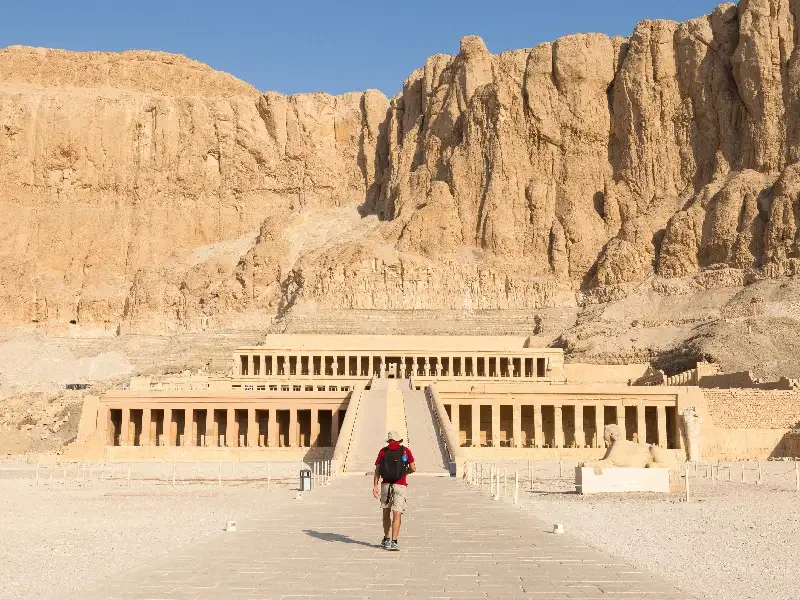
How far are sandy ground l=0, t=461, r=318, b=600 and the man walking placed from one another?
3447 millimetres

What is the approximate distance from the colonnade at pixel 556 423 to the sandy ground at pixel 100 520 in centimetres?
1617

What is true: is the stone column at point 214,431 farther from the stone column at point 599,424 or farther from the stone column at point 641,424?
the stone column at point 641,424

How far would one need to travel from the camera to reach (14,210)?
5069 inches

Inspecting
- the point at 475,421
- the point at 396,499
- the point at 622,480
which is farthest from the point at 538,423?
the point at 396,499

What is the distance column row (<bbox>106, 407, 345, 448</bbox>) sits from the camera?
172 ft

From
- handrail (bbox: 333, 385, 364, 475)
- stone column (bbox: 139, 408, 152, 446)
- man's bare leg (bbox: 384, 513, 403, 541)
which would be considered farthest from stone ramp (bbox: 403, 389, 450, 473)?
man's bare leg (bbox: 384, 513, 403, 541)

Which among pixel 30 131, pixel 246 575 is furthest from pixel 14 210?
pixel 246 575

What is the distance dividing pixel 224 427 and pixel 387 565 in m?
43.1

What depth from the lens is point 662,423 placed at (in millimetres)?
52094

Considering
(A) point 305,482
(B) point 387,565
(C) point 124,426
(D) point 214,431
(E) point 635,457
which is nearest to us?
(B) point 387,565

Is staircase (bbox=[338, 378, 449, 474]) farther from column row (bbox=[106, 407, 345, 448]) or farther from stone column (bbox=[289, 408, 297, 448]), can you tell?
stone column (bbox=[289, 408, 297, 448])

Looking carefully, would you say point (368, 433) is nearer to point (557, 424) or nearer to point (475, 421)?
point (475, 421)

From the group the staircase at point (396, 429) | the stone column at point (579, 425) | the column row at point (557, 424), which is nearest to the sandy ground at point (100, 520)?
the staircase at point (396, 429)

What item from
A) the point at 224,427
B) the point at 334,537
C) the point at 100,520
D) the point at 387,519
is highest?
the point at 387,519
